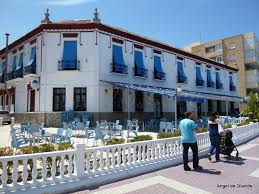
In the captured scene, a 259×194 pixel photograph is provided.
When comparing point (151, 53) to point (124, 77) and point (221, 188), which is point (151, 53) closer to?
point (124, 77)

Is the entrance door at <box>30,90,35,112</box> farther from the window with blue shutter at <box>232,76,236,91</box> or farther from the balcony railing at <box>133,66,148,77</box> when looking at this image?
the window with blue shutter at <box>232,76,236,91</box>

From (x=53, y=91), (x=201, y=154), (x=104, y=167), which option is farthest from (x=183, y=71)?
(x=104, y=167)

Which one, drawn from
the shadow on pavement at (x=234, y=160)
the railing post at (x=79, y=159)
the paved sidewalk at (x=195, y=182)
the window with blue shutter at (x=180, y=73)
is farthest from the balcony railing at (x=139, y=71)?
the railing post at (x=79, y=159)

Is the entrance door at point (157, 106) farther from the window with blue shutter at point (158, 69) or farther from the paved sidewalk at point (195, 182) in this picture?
the paved sidewalk at point (195, 182)

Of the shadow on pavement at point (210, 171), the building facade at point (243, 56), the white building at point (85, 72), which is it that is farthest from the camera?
the building facade at point (243, 56)

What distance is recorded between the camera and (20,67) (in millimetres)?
23016

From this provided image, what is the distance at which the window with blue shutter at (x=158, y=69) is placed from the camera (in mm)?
25014

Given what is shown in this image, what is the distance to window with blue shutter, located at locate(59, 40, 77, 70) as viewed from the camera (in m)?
19.9

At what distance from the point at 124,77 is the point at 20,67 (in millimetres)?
9101

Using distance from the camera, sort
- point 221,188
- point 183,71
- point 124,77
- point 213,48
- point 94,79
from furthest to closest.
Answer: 1. point 213,48
2. point 183,71
3. point 124,77
4. point 94,79
5. point 221,188

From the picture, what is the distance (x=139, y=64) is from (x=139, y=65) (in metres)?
0.10

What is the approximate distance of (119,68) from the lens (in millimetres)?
21406

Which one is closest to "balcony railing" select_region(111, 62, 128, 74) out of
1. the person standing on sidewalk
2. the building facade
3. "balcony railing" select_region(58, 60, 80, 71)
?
"balcony railing" select_region(58, 60, 80, 71)

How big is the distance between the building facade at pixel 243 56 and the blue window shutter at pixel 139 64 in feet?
92.6
